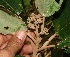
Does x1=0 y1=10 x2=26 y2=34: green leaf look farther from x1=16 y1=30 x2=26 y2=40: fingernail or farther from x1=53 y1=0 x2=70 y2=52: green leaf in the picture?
x1=53 y1=0 x2=70 y2=52: green leaf

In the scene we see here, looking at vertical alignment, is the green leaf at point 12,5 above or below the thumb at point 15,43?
above

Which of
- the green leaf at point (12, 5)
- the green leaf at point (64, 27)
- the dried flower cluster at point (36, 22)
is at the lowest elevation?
the green leaf at point (64, 27)

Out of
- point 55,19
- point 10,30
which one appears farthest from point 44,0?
point 10,30

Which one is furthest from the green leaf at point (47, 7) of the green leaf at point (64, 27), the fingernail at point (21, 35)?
the fingernail at point (21, 35)

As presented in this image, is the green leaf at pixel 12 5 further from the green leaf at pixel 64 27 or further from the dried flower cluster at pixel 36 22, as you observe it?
the green leaf at pixel 64 27

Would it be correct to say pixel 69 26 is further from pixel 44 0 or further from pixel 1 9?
pixel 1 9

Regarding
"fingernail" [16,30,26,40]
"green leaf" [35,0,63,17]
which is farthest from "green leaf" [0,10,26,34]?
"green leaf" [35,0,63,17]
